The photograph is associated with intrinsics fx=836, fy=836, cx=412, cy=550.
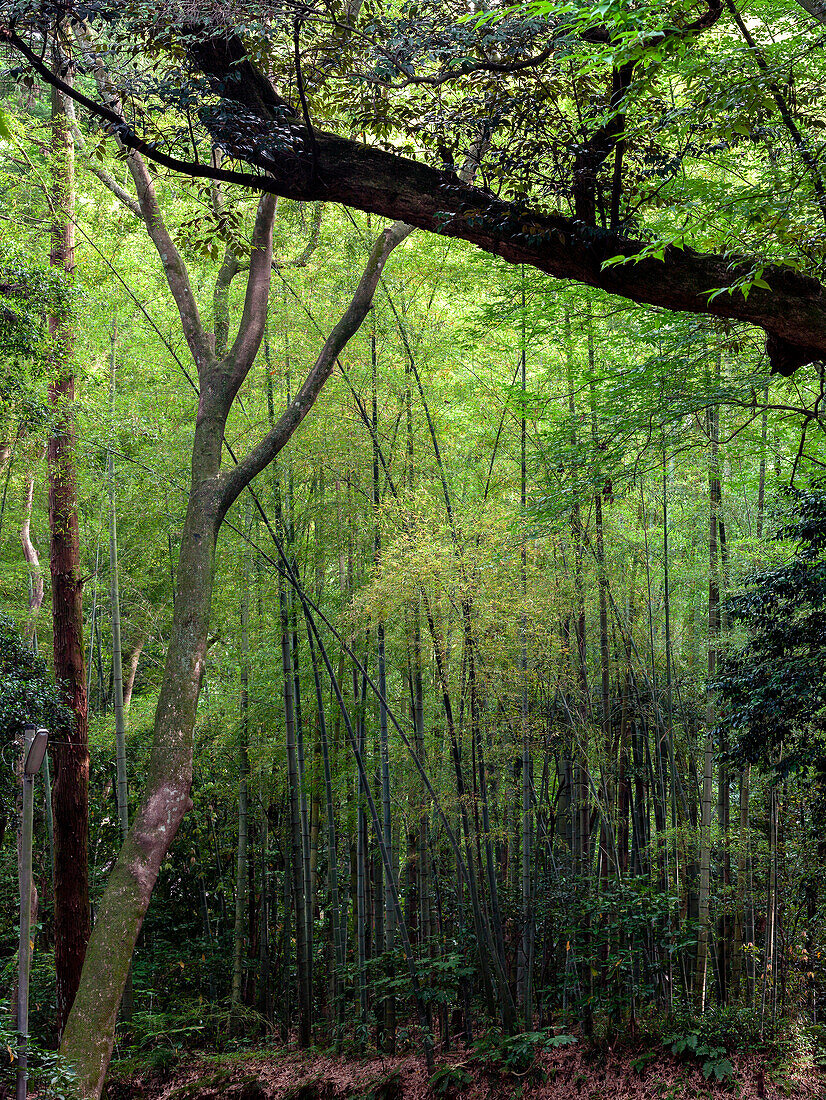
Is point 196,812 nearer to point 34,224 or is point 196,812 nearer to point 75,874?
point 75,874

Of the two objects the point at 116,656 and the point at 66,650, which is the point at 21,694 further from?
the point at 116,656

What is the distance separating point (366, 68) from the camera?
2.83 metres

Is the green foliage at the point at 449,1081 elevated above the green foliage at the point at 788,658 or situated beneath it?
situated beneath

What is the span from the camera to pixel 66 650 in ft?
21.5

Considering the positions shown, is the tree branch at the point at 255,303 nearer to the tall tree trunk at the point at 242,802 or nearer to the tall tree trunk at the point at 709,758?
the tall tree trunk at the point at 709,758

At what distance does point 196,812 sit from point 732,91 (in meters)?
10.5

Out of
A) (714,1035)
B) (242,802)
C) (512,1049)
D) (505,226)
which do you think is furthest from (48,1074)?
(242,802)

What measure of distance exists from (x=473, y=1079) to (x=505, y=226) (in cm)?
526

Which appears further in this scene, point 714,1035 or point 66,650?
point 66,650

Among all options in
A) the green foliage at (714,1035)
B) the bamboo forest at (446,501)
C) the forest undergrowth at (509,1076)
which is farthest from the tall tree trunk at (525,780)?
the green foliage at (714,1035)

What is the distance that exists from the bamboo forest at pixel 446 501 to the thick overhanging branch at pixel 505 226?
11mm

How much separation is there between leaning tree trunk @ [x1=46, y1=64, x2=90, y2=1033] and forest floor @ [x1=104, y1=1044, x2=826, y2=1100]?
110cm

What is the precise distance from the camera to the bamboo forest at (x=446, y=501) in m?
2.51

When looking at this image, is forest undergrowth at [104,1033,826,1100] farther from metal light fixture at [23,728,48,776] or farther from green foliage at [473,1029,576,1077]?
metal light fixture at [23,728,48,776]
